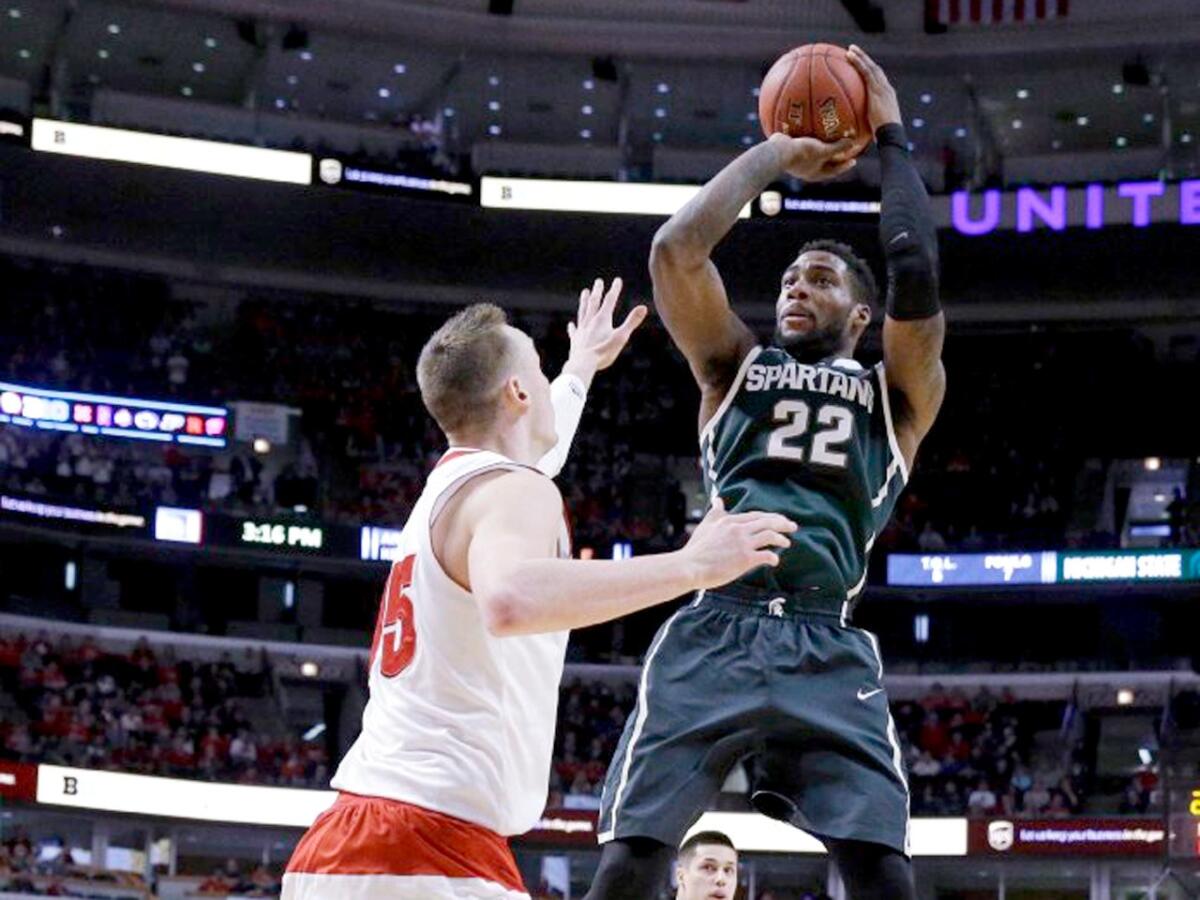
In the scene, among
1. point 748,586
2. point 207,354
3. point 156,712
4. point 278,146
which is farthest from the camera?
point 207,354

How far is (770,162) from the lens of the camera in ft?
20.6

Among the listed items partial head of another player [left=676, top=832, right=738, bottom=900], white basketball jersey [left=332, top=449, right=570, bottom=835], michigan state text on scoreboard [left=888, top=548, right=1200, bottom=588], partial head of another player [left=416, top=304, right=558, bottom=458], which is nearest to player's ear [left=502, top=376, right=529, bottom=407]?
partial head of another player [left=416, top=304, right=558, bottom=458]

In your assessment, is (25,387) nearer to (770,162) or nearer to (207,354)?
(207,354)

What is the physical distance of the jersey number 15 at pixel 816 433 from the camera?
618 centimetres

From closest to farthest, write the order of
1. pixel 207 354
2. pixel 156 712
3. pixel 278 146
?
pixel 156 712 < pixel 278 146 < pixel 207 354

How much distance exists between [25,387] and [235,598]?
196 inches

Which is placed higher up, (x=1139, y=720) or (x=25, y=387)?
(x=25, y=387)

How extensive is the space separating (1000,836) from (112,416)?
14.8 m

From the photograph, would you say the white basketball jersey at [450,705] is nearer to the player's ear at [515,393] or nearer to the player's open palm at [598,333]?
the player's ear at [515,393]

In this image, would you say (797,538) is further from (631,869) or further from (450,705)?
(450,705)

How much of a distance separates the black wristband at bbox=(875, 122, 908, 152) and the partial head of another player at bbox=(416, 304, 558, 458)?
2162 millimetres

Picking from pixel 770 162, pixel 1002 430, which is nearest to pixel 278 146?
pixel 1002 430

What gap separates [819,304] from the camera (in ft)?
21.2

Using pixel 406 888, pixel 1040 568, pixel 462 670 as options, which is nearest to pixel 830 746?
pixel 462 670
